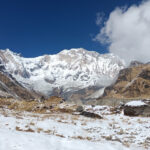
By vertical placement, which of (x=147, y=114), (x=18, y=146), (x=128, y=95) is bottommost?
(x=18, y=146)

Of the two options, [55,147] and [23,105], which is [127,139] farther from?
[23,105]

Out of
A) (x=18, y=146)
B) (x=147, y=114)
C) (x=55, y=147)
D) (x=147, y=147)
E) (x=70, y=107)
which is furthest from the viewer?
(x=70, y=107)

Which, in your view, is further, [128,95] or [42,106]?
[128,95]

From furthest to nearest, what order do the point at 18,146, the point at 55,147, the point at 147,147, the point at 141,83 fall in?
the point at 141,83 < the point at 147,147 < the point at 55,147 < the point at 18,146

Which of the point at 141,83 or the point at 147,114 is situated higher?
the point at 141,83

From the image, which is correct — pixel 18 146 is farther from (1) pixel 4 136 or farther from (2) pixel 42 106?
(2) pixel 42 106

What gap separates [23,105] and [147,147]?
2971 cm

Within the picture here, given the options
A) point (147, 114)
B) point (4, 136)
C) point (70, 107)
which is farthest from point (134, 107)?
point (4, 136)

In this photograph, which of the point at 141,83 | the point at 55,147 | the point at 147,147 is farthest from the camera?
the point at 141,83

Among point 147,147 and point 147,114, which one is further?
point 147,114

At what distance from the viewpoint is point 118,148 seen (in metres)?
10.4

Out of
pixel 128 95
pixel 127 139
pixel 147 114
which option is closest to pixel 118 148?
pixel 127 139

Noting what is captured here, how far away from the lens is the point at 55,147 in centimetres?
886

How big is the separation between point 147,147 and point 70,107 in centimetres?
2464
